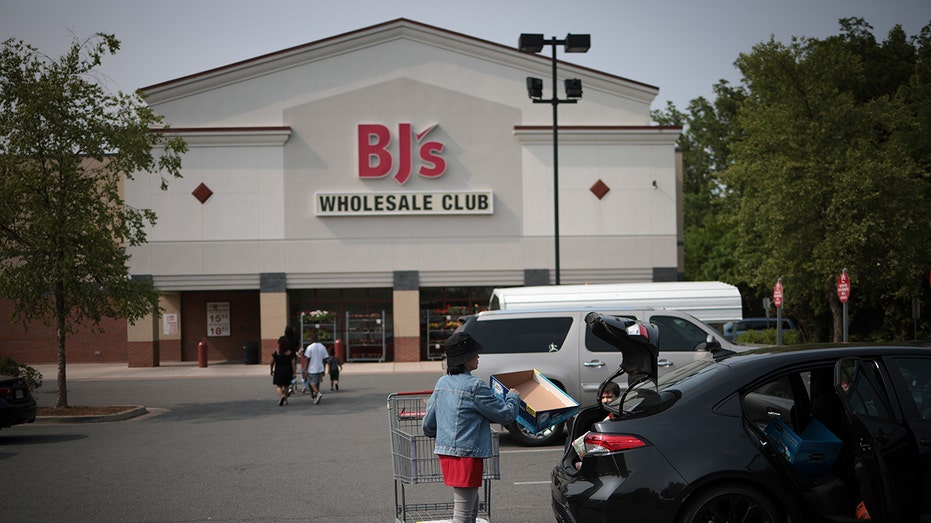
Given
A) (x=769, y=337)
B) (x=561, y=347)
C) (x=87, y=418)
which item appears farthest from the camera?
(x=769, y=337)

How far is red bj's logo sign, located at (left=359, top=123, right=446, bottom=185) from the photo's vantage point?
35031 mm

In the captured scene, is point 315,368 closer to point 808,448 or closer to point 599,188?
point 808,448

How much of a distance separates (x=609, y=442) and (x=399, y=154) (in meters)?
30.2

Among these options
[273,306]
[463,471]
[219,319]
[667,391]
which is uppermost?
[273,306]

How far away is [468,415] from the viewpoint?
6039 mm

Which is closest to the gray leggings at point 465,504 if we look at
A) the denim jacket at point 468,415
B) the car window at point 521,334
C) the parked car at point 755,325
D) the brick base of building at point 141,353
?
the denim jacket at point 468,415

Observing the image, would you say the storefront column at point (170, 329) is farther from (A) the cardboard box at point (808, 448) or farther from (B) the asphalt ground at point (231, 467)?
(A) the cardboard box at point (808, 448)

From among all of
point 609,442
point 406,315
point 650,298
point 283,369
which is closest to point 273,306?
point 406,315

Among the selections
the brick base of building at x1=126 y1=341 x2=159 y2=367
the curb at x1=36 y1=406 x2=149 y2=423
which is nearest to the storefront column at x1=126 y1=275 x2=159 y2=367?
the brick base of building at x1=126 y1=341 x2=159 y2=367

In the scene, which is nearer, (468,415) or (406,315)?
(468,415)

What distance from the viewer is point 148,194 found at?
34.7 metres

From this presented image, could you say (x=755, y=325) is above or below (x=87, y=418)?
above

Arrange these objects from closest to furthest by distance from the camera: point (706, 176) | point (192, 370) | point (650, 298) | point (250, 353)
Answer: point (650, 298)
point (192, 370)
point (250, 353)
point (706, 176)

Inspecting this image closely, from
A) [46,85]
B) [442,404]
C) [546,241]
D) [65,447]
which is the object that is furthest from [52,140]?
[546,241]
